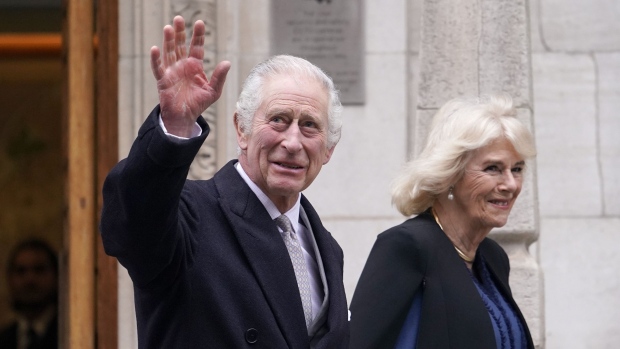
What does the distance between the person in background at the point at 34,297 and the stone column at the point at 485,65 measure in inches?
141

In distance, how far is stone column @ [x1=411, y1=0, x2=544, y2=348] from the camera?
4.98 metres

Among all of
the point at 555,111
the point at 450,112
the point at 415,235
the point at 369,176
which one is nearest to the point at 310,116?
the point at 415,235

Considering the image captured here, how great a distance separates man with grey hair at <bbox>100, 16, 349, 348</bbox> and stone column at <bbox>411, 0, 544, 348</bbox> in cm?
203

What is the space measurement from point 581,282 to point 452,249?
3118mm

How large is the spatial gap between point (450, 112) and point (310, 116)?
149 cm

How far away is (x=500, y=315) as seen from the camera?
3938 mm

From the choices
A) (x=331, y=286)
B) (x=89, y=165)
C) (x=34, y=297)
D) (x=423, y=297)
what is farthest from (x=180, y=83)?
(x=34, y=297)

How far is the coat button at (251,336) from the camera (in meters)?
2.59

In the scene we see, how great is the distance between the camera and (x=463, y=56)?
5.05m

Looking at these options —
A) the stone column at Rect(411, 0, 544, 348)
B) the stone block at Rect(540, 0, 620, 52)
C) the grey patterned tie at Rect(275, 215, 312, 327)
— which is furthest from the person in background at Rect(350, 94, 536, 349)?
the stone block at Rect(540, 0, 620, 52)

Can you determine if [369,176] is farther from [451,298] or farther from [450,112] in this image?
[451,298]

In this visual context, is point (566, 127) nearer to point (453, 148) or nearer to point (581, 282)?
point (581, 282)

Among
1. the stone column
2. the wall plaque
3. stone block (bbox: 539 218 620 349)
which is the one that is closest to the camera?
the stone column

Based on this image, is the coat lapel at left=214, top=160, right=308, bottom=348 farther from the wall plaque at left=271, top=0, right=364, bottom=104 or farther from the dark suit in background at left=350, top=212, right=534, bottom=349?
the wall plaque at left=271, top=0, right=364, bottom=104
